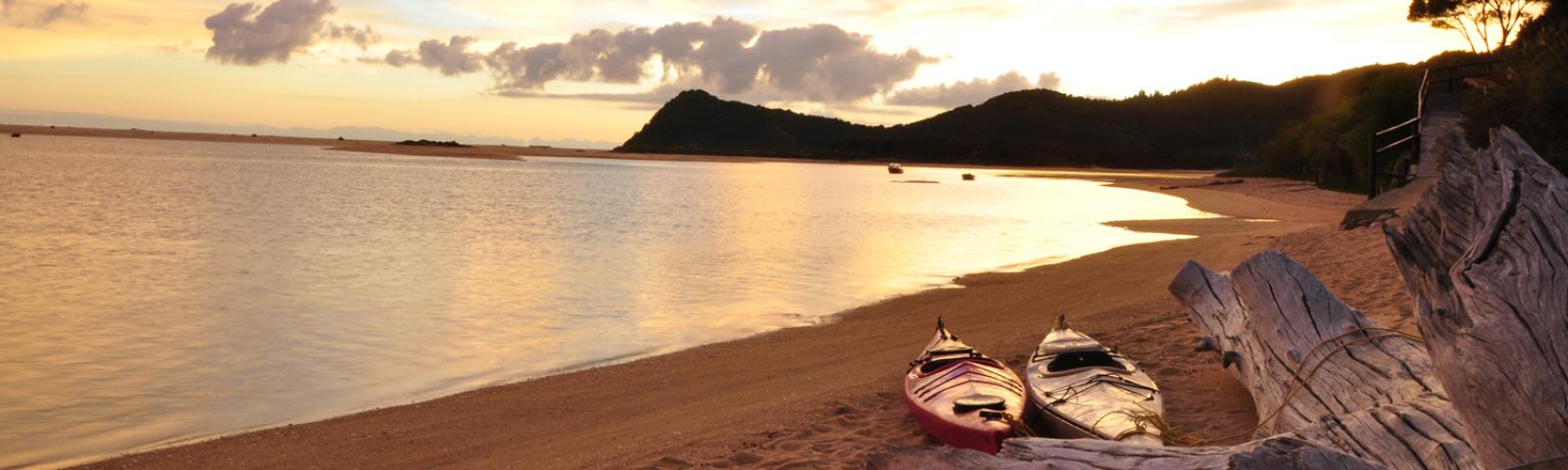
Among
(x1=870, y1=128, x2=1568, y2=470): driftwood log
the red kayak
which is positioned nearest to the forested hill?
the red kayak

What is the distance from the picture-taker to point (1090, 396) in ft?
22.3

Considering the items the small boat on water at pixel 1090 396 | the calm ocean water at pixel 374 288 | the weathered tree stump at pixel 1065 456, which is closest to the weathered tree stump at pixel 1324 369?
the small boat on water at pixel 1090 396

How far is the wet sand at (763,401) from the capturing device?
7.00 m

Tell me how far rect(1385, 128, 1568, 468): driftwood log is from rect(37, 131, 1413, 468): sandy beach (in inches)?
113

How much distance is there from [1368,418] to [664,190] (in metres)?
48.0

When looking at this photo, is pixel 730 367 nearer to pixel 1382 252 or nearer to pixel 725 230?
pixel 1382 252

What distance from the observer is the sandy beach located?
7.00 meters

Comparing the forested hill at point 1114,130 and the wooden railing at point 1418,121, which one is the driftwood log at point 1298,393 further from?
the forested hill at point 1114,130

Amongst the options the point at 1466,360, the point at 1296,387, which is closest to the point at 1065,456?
the point at 1466,360

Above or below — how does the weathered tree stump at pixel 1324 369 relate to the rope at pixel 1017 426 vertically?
above

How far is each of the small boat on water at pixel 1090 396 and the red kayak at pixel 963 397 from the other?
187 millimetres

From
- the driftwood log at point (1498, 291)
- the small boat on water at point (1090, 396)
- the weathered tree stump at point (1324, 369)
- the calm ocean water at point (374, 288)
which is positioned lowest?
the calm ocean water at point (374, 288)

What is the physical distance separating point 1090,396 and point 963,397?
778 mm

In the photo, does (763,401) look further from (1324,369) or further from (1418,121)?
(1418,121)
